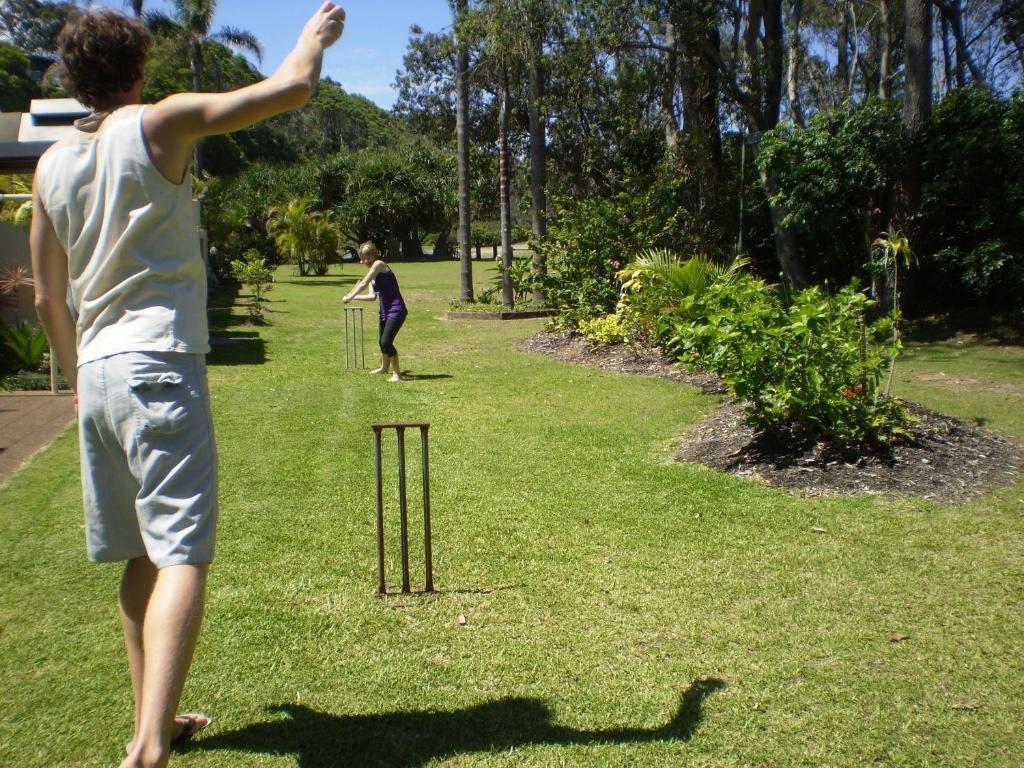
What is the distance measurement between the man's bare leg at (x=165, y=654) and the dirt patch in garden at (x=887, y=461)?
4.64 metres

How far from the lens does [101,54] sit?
2.45 meters

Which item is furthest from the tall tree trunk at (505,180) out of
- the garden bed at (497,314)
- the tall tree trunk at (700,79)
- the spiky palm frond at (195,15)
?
the spiky palm frond at (195,15)

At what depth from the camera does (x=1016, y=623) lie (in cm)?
400

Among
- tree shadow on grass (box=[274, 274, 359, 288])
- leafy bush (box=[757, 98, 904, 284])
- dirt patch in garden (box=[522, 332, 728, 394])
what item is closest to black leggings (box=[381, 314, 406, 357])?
dirt patch in garden (box=[522, 332, 728, 394])

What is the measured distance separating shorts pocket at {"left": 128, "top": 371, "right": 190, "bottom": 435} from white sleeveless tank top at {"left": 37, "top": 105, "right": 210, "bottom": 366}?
0.08 meters

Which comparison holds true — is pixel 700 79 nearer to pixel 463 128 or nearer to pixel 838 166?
pixel 838 166

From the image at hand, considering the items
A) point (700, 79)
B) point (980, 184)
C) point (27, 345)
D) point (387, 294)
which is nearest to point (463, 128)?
point (700, 79)

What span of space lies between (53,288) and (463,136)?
18.2 meters

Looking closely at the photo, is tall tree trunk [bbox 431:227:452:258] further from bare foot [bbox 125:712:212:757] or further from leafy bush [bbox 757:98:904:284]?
bare foot [bbox 125:712:212:757]

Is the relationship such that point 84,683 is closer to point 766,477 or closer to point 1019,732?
point 1019,732

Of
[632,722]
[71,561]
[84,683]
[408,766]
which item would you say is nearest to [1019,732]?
[632,722]

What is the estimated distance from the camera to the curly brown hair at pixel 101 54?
2.42 m

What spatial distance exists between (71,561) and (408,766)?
2.84 m

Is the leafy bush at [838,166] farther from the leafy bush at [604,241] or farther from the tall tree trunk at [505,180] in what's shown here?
the tall tree trunk at [505,180]
